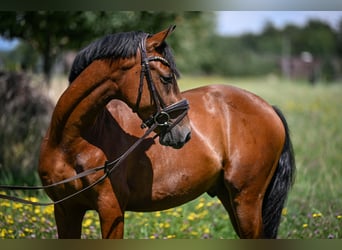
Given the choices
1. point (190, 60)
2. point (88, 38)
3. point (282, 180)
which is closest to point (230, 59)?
point (190, 60)

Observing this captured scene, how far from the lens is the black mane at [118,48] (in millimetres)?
3359

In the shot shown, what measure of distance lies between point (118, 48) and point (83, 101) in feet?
1.45

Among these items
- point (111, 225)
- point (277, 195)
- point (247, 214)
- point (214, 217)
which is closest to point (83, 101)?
point (111, 225)

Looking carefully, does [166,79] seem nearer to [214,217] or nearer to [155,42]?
[155,42]

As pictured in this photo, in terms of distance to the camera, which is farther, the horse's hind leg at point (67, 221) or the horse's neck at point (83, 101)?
the horse's hind leg at point (67, 221)

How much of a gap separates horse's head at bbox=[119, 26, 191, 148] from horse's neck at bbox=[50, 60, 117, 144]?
138mm

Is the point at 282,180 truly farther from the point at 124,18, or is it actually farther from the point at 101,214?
the point at 124,18

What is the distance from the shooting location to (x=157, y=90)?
3328 mm

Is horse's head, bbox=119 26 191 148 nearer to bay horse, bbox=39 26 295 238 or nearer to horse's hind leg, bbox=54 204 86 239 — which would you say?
bay horse, bbox=39 26 295 238

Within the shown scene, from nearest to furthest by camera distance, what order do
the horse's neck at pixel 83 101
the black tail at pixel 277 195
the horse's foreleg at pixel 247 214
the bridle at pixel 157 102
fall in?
the bridle at pixel 157 102 < the horse's neck at pixel 83 101 < the horse's foreleg at pixel 247 214 < the black tail at pixel 277 195

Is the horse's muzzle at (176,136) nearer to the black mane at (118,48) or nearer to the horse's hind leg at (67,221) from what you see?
the black mane at (118,48)

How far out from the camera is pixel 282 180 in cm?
436

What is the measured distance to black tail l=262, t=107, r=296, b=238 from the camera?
4312mm

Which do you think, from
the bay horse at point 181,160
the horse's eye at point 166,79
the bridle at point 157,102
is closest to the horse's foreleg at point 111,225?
the bay horse at point 181,160
